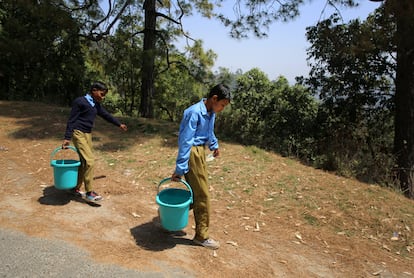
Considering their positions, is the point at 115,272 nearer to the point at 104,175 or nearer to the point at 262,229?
the point at 262,229

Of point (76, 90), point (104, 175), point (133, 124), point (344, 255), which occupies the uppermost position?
point (76, 90)

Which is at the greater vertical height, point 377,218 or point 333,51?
point 333,51

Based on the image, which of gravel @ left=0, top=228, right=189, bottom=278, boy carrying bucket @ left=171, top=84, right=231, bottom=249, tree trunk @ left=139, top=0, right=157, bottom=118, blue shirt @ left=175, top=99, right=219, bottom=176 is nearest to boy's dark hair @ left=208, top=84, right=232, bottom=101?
boy carrying bucket @ left=171, top=84, right=231, bottom=249

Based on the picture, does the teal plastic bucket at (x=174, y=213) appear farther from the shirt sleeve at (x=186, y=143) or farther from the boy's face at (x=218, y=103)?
the boy's face at (x=218, y=103)

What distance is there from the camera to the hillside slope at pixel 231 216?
340cm

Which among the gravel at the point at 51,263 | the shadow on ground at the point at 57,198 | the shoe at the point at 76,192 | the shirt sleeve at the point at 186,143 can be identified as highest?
the shirt sleeve at the point at 186,143

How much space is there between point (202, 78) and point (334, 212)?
9406 millimetres

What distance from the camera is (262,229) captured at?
4.25m

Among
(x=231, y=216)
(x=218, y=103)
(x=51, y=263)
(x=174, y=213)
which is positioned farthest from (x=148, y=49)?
(x=51, y=263)

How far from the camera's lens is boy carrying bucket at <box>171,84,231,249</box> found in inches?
124

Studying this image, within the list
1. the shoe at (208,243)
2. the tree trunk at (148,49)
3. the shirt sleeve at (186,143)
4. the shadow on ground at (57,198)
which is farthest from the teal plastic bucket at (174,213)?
the tree trunk at (148,49)

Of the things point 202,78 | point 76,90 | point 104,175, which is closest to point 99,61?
point 76,90

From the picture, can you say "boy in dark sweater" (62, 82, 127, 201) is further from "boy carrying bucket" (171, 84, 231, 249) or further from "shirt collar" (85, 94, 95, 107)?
"boy carrying bucket" (171, 84, 231, 249)

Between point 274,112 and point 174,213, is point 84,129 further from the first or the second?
point 274,112
